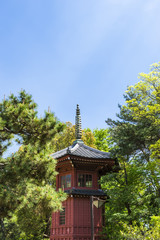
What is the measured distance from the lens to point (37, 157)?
7773mm

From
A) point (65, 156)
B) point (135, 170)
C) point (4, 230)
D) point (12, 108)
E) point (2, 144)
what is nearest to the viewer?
point (12, 108)

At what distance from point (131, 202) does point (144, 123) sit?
6488 mm

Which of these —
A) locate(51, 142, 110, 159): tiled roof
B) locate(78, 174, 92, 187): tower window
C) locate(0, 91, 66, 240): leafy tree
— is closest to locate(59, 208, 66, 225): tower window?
locate(78, 174, 92, 187): tower window

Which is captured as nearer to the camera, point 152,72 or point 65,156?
point 65,156

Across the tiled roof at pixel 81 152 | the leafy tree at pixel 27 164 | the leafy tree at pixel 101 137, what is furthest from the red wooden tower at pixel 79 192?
the leafy tree at pixel 101 137

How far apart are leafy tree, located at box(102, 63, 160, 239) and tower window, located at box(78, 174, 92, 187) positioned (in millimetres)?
1197

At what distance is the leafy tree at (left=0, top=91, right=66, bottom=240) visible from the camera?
24.5 feet

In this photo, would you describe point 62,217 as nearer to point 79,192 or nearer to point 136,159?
point 79,192

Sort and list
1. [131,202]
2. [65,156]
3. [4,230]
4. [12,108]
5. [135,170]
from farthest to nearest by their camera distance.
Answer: [4,230] < [135,170] < [131,202] < [65,156] < [12,108]

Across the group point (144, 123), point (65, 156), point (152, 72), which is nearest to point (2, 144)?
point (65, 156)

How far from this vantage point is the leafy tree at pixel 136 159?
15.9m

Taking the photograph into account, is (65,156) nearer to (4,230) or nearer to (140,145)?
(140,145)

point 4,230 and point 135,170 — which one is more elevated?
point 135,170

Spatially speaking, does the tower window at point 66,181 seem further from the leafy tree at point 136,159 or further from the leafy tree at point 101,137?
the leafy tree at point 101,137
